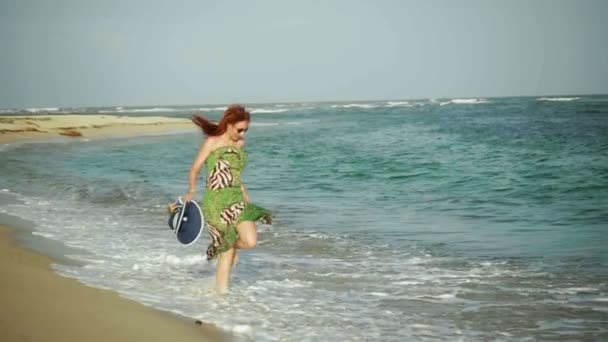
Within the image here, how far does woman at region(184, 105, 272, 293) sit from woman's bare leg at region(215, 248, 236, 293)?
0.17 feet

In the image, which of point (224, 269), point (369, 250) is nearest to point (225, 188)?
point (224, 269)

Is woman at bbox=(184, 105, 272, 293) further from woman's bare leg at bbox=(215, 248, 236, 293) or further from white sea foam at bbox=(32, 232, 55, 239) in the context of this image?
white sea foam at bbox=(32, 232, 55, 239)

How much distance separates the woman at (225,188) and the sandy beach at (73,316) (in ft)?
3.15

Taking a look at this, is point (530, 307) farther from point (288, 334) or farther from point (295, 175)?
point (295, 175)

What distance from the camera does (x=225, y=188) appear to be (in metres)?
5.51

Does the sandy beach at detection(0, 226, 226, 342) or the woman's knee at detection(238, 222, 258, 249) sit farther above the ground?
the woman's knee at detection(238, 222, 258, 249)

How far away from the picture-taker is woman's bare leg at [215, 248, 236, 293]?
5.61m

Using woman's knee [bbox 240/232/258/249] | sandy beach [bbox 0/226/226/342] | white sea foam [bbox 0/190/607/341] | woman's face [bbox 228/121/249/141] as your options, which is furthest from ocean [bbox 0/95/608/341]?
woman's face [bbox 228/121/249/141]

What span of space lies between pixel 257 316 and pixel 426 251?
128 inches

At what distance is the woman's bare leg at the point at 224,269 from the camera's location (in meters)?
5.61

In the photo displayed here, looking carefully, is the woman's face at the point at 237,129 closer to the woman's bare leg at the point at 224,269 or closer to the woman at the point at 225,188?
the woman at the point at 225,188

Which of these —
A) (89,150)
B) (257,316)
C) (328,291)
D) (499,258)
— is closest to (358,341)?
(257,316)

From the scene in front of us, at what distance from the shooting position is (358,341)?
4406 mm

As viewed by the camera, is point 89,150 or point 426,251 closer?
point 426,251
